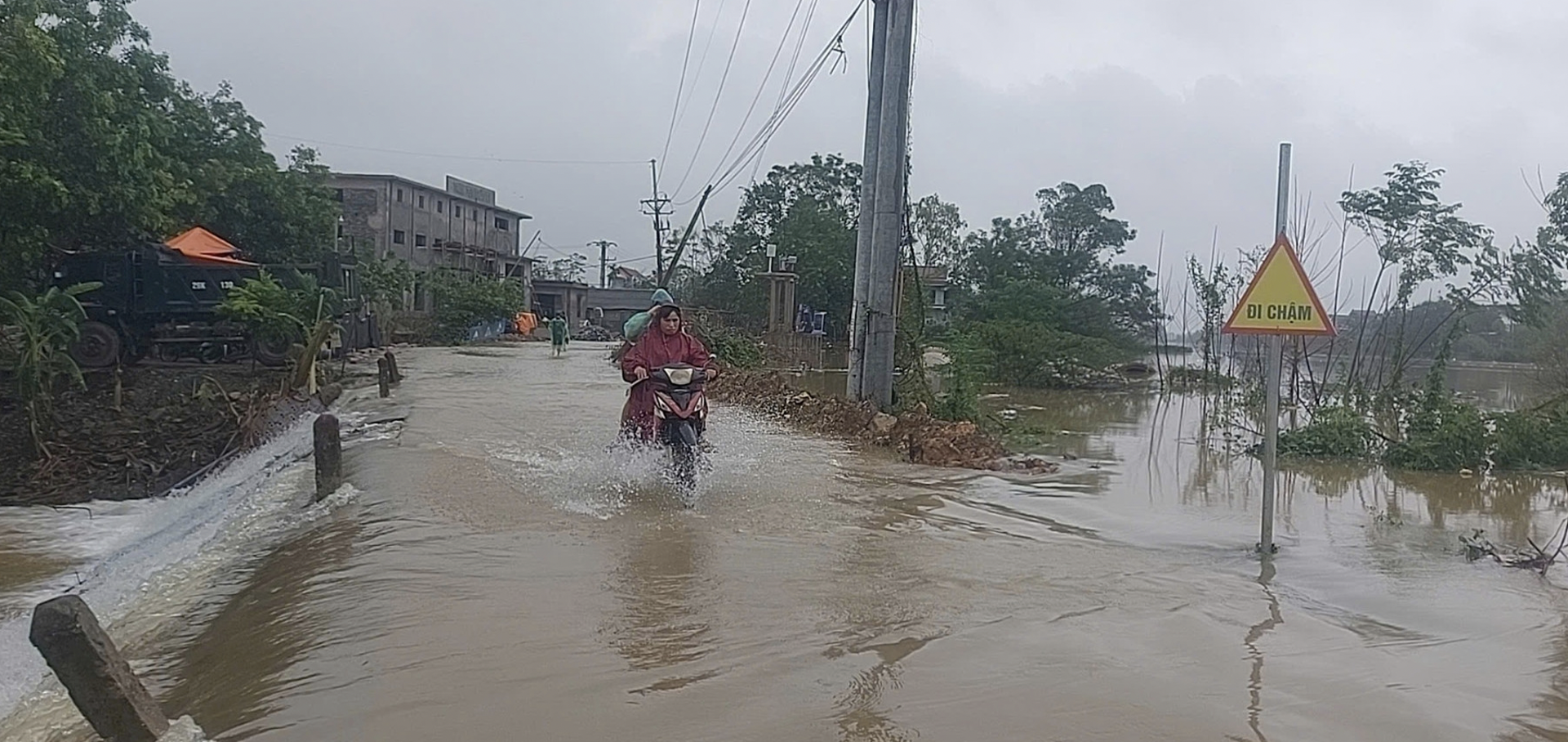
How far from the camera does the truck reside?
803 inches

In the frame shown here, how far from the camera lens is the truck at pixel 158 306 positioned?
20.4 metres

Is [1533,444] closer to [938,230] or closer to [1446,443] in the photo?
[1446,443]

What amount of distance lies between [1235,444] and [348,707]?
14111 mm

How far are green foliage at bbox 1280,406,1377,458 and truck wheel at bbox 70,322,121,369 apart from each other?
18.4 m

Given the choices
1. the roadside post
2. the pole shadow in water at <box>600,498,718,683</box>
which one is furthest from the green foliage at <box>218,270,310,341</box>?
the roadside post

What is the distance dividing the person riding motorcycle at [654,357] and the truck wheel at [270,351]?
13983 mm

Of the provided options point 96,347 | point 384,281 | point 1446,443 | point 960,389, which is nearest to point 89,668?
point 960,389

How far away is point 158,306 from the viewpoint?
20.9 meters

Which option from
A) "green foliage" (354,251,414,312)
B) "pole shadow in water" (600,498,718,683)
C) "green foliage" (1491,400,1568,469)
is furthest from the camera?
"green foliage" (354,251,414,312)

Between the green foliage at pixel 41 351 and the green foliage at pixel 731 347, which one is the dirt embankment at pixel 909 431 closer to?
the green foliage at pixel 41 351

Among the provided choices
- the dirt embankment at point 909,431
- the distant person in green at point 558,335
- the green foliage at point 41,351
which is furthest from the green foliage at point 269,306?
the distant person in green at point 558,335

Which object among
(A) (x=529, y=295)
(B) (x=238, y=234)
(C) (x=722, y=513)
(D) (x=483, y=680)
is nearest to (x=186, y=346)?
(B) (x=238, y=234)

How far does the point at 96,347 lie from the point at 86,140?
3.82 meters

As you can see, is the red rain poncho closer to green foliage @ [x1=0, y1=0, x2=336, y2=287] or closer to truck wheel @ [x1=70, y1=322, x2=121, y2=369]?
green foliage @ [x1=0, y1=0, x2=336, y2=287]
